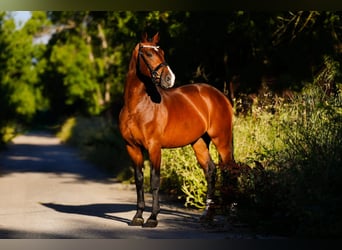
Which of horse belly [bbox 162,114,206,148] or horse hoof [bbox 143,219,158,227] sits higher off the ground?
horse belly [bbox 162,114,206,148]

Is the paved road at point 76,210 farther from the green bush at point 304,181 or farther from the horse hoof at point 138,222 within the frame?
the green bush at point 304,181

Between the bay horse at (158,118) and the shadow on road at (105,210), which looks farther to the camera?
the shadow on road at (105,210)

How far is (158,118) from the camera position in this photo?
32.7ft

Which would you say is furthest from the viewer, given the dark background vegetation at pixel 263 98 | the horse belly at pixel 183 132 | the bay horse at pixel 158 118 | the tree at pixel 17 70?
the tree at pixel 17 70

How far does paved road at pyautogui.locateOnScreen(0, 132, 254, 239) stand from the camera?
30.6ft

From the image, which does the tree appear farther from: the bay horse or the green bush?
the green bush

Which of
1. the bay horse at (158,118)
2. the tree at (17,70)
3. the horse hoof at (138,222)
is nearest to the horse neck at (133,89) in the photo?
the bay horse at (158,118)

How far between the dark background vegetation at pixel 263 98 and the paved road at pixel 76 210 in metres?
0.59

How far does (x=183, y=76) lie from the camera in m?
17.3

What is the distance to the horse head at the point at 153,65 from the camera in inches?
366

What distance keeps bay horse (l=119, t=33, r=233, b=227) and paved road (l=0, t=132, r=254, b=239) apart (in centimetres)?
49

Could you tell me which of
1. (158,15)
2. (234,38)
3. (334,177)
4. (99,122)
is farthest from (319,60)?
(99,122)

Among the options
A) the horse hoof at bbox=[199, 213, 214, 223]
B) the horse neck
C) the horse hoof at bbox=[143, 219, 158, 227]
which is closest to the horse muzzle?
the horse neck
